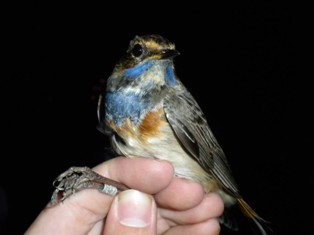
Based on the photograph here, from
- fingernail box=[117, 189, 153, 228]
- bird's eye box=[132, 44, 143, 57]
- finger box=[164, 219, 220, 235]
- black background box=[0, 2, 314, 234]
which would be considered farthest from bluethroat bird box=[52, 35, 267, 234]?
black background box=[0, 2, 314, 234]

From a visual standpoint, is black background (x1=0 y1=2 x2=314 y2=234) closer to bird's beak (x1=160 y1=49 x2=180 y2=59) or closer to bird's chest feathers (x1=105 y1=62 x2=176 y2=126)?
bird's chest feathers (x1=105 y1=62 x2=176 y2=126)

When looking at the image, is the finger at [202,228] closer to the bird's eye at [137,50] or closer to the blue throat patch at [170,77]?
the blue throat patch at [170,77]

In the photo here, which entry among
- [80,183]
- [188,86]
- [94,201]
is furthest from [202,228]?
[188,86]

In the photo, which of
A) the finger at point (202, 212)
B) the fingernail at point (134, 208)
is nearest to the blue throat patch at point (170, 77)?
the fingernail at point (134, 208)

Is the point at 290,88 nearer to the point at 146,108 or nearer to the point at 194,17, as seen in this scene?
the point at 194,17

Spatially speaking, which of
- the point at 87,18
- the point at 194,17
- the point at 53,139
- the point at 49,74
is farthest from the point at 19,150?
the point at 194,17
